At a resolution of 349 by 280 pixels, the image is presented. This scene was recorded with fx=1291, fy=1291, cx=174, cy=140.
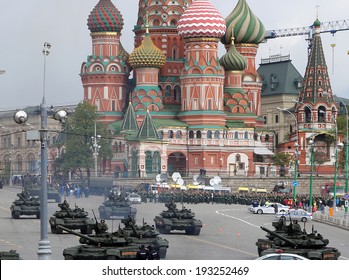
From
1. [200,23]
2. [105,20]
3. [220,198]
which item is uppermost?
[105,20]

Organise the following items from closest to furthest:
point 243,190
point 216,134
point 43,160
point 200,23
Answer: point 43,160 → point 243,190 → point 200,23 → point 216,134

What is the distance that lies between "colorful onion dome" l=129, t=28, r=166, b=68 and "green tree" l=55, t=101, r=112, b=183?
23.4 feet

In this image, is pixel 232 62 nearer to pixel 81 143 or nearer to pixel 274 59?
pixel 81 143

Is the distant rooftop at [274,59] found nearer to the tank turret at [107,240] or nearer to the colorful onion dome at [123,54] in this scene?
the colorful onion dome at [123,54]

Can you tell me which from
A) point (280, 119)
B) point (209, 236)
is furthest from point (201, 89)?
point (209, 236)

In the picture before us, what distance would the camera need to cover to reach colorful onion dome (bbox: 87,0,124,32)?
409ft

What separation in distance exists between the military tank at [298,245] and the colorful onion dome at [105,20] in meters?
86.5

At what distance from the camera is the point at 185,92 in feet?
401

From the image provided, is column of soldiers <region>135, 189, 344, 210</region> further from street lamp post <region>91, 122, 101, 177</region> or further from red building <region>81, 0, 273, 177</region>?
red building <region>81, 0, 273, 177</region>

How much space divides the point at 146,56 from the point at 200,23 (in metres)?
6.37

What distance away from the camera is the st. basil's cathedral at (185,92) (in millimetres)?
119812

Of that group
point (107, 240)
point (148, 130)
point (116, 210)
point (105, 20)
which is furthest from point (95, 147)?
point (107, 240)

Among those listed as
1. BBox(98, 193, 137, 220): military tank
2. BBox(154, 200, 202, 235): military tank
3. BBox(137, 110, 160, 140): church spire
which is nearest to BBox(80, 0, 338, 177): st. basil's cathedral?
BBox(137, 110, 160, 140): church spire

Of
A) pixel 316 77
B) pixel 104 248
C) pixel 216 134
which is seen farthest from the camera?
pixel 316 77
